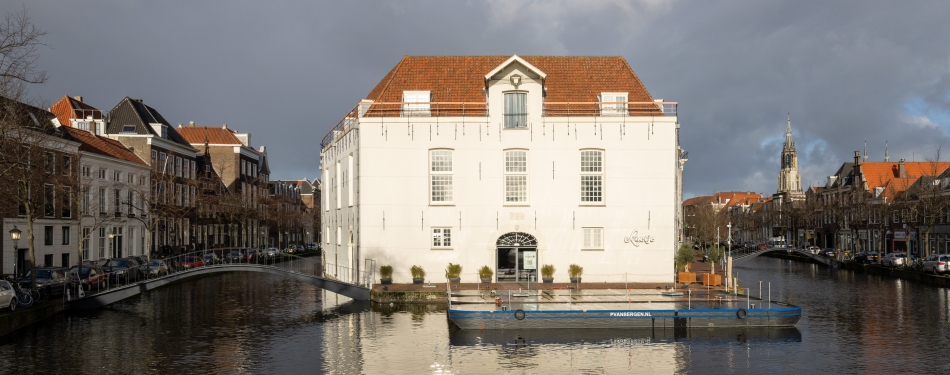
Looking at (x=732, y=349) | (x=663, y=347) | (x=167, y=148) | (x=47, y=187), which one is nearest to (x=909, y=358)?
(x=732, y=349)

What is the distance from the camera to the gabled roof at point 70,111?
71.9 metres

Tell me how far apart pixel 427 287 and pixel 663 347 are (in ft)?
58.7

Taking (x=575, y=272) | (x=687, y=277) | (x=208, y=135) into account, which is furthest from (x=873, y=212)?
(x=208, y=135)

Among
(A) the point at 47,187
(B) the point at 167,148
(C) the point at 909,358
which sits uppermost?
(B) the point at 167,148

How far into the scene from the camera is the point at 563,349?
91.2 ft

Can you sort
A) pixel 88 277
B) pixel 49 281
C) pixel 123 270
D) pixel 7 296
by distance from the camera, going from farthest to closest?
pixel 123 270, pixel 88 277, pixel 49 281, pixel 7 296

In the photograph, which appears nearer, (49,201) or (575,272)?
(575,272)

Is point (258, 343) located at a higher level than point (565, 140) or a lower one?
lower

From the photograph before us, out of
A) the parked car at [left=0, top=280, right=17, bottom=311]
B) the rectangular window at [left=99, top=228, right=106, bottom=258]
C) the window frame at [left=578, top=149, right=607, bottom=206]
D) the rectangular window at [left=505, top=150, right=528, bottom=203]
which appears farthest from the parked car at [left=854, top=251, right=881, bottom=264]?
the parked car at [left=0, top=280, right=17, bottom=311]

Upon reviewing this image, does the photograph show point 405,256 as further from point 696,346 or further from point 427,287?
point 696,346

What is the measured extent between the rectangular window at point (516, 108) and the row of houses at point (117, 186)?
24.3 m

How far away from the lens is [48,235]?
181 ft

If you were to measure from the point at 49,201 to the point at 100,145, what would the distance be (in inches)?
470

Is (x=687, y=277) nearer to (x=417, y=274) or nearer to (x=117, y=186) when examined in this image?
(x=417, y=274)
